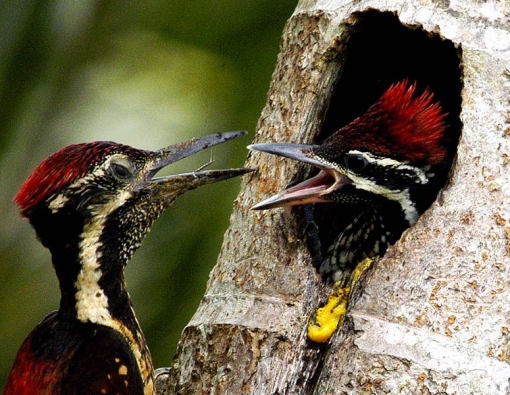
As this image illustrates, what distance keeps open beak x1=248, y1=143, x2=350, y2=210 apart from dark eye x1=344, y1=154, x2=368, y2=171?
0.17 ft

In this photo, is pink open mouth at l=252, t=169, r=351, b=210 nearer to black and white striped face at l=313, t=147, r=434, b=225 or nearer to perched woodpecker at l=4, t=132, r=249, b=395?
black and white striped face at l=313, t=147, r=434, b=225

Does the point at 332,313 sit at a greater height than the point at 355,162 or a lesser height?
lesser

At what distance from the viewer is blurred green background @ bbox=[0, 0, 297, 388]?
19.8 ft

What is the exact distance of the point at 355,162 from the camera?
372cm

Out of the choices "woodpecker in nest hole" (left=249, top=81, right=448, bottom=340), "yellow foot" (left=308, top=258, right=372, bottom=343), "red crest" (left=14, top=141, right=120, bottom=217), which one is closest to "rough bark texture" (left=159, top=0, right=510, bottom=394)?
"yellow foot" (left=308, top=258, right=372, bottom=343)

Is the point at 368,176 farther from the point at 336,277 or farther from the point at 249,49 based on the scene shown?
the point at 249,49

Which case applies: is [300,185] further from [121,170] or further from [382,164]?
[121,170]

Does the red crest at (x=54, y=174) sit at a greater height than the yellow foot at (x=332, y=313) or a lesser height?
greater

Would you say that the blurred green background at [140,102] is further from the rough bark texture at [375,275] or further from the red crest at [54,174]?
the red crest at [54,174]

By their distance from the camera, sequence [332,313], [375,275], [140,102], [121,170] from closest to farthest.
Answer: [375,275] < [332,313] < [121,170] < [140,102]

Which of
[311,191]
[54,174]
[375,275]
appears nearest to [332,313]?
[375,275]

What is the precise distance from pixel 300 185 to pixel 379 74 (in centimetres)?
84

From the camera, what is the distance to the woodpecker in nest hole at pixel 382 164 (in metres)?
3.64

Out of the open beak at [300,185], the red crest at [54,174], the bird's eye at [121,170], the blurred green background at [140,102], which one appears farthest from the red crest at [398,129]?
the blurred green background at [140,102]
